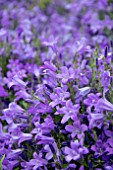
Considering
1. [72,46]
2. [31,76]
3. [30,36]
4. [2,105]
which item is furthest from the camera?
[30,36]

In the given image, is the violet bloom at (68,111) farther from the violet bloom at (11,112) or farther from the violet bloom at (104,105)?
the violet bloom at (11,112)

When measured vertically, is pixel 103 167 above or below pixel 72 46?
below

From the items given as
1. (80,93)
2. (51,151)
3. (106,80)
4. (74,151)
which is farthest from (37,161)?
(106,80)

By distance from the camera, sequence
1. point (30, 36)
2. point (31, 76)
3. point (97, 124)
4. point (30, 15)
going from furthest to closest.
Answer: point (30, 15)
point (30, 36)
point (31, 76)
point (97, 124)

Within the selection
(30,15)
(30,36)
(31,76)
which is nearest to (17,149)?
(31,76)

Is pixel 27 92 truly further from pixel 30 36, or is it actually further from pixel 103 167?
pixel 30 36

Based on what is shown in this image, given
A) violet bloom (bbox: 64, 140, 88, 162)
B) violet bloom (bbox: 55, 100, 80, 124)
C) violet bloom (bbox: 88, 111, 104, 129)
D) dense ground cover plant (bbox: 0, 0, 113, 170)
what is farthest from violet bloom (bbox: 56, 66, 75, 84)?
violet bloom (bbox: 64, 140, 88, 162)
